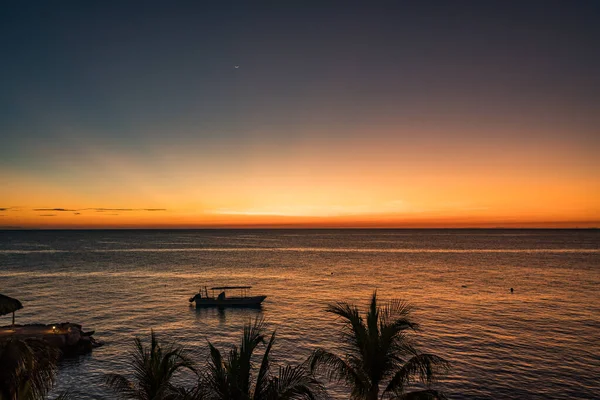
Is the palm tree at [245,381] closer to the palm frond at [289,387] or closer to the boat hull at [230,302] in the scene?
the palm frond at [289,387]

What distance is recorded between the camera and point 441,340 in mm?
52156

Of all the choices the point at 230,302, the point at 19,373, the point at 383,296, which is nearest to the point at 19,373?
the point at 19,373

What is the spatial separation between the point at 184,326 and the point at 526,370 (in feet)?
151

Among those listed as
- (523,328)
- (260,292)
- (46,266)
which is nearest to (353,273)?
(260,292)

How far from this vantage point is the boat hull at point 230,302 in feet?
245

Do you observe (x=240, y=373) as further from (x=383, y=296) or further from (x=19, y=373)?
(x=383, y=296)

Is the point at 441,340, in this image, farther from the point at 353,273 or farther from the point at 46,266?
the point at 46,266

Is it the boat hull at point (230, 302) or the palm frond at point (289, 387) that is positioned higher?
the palm frond at point (289, 387)

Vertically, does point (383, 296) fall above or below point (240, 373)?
below

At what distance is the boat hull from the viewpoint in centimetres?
7481

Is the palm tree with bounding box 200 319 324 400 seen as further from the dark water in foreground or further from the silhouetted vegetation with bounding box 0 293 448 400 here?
the dark water in foreground

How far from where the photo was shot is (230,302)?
7662cm

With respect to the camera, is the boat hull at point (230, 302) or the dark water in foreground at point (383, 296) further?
the boat hull at point (230, 302)

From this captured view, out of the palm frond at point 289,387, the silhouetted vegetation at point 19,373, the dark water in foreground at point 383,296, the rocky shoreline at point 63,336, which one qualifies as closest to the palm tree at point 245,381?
the palm frond at point 289,387
